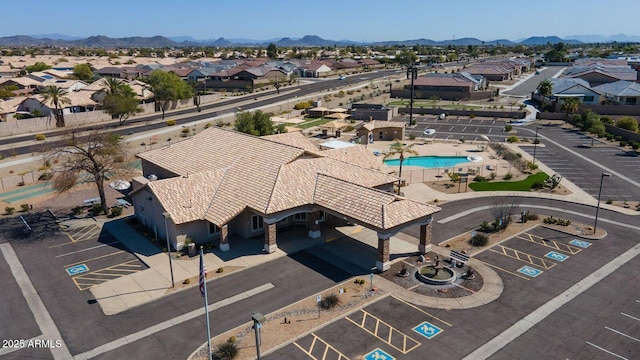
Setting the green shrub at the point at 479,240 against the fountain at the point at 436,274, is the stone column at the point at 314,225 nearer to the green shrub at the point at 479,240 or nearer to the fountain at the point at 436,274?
the fountain at the point at 436,274

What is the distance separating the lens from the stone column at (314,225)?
4044 centimetres

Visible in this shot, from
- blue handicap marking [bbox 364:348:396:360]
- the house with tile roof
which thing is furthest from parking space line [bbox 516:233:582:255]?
blue handicap marking [bbox 364:348:396:360]

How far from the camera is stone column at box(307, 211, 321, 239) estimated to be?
40.4 metres

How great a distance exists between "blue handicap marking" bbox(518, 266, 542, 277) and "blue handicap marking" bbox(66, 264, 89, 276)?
111 feet

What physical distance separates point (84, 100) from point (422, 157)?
3063 inches

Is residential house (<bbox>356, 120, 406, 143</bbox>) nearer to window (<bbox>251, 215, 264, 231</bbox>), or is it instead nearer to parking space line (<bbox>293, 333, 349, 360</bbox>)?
window (<bbox>251, 215, 264, 231</bbox>)

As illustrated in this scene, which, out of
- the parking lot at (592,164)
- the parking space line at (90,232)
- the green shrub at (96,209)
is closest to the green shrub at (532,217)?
the parking lot at (592,164)

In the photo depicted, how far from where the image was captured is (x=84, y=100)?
338ft

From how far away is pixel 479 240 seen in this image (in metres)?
39.8

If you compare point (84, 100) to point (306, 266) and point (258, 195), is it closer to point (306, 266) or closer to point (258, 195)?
point (258, 195)

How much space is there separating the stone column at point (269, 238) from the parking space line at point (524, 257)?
18652mm

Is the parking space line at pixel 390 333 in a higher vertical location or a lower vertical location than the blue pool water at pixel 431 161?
lower

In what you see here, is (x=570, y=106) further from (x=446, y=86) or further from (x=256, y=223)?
(x=256, y=223)

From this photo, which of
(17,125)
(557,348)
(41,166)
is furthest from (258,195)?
(17,125)
